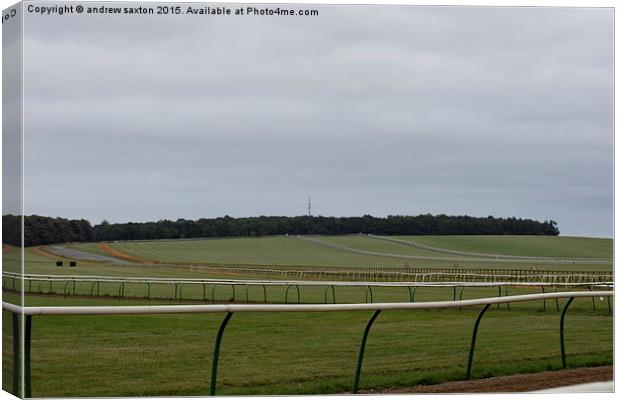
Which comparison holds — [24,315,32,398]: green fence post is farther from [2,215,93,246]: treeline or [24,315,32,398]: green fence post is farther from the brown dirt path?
the brown dirt path

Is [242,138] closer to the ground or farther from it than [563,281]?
farther from it

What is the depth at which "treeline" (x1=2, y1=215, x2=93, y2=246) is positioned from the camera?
425 inches

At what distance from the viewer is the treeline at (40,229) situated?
10.8 m

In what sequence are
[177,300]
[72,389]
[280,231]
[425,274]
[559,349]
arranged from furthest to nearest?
[177,300], [425,274], [559,349], [280,231], [72,389]

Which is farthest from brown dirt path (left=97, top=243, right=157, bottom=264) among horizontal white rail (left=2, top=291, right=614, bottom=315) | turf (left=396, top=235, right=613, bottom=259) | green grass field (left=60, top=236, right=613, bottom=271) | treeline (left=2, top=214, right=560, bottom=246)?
turf (left=396, top=235, right=613, bottom=259)

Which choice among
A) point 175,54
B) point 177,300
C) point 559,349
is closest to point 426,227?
point 559,349

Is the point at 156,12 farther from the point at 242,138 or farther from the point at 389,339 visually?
the point at 389,339

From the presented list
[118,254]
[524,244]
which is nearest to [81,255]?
[118,254]

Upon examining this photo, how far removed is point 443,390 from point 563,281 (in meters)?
3.41

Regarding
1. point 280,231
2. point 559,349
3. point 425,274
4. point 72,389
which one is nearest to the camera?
point 72,389

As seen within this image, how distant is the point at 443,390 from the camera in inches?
458

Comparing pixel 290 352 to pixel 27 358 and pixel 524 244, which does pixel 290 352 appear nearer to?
pixel 524 244

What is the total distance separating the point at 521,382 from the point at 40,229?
5.02m

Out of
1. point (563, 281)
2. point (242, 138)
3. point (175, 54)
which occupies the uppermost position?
point (175, 54)
